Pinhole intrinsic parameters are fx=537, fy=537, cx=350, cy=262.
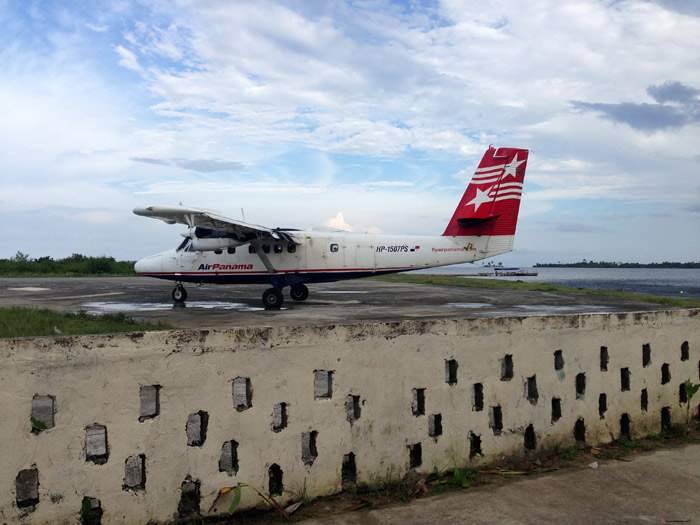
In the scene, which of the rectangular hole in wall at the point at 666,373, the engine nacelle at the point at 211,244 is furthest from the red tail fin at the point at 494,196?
the rectangular hole in wall at the point at 666,373

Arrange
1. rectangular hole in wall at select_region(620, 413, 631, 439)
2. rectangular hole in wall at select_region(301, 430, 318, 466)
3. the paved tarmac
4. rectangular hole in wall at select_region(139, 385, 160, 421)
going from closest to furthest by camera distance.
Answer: rectangular hole in wall at select_region(139, 385, 160, 421)
rectangular hole in wall at select_region(301, 430, 318, 466)
rectangular hole in wall at select_region(620, 413, 631, 439)
the paved tarmac

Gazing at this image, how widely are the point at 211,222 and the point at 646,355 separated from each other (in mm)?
14949

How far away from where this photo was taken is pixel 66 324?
1173cm

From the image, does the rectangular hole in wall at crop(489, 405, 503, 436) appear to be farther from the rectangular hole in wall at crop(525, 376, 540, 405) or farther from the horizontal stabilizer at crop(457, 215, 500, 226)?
the horizontal stabilizer at crop(457, 215, 500, 226)

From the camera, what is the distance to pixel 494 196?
19781mm

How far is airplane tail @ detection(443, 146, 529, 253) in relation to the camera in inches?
776

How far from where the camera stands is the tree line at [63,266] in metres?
53.2

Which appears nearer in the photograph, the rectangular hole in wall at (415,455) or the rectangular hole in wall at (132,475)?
the rectangular hole in wall at (132,475)

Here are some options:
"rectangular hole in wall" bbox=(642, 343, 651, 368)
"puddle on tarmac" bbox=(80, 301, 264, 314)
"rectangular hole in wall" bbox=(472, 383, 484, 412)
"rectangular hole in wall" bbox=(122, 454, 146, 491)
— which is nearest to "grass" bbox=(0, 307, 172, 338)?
"puddle on tarmac" bbox=(80, 301, 264, 314)

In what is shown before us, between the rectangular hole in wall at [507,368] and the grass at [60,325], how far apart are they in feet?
24.1

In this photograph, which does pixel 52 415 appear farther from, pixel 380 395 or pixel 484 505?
pixel 484 505

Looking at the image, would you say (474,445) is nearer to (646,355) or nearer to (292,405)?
(292,405)

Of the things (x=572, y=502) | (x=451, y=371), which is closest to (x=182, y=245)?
(x=451, y=371)

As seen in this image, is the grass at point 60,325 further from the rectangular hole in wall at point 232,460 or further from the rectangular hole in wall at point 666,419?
the rectangular hole in wall at point 666,419
